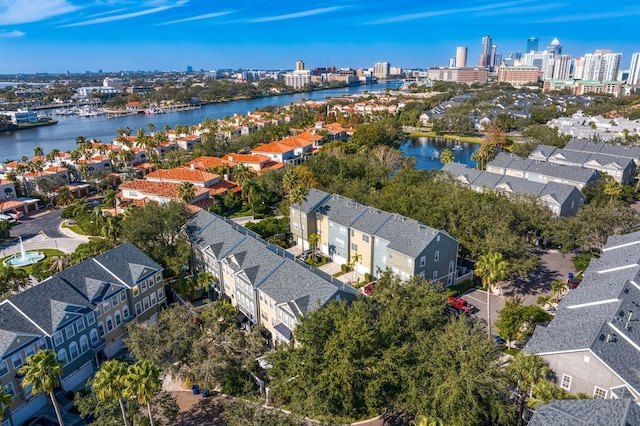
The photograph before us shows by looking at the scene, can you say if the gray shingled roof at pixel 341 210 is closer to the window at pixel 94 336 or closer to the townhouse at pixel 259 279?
the townhouse at pixel 259 279

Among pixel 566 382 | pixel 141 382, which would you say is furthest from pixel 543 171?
pixel 141 382

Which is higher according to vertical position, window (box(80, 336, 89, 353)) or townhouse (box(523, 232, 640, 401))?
townhouse (box(523, 232, 640, 401))

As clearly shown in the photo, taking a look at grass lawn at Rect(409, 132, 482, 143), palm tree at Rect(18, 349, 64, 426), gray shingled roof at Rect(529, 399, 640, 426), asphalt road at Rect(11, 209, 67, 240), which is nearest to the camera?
gray shingled roof at Rect(529, 399, 640, 426)

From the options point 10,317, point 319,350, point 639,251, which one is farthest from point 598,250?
point 10,317

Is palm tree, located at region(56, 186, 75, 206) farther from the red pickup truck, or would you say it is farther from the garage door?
the red pickup truck

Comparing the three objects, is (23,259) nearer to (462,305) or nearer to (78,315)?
(78,315)

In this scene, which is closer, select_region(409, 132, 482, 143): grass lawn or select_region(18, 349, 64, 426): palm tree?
select_region(18, 349, 64, 426): palm tree

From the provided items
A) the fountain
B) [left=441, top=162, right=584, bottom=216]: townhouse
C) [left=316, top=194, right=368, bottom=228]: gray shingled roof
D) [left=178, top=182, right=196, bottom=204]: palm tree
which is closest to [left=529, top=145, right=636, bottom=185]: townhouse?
[left=441, top=162, right=584, bottom=216]: townhouse
